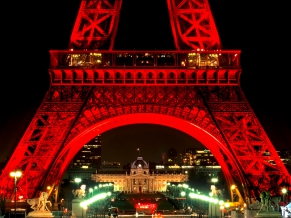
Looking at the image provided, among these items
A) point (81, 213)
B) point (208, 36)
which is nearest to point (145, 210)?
point (81, 213)

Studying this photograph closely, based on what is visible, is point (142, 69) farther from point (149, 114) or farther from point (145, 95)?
point (149, 114)

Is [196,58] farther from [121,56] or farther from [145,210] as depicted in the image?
[145,210]

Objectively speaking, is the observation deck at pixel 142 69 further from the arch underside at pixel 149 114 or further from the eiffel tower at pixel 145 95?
the arch underside at pixel 149 114

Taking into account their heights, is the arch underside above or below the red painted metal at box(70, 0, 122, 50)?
below

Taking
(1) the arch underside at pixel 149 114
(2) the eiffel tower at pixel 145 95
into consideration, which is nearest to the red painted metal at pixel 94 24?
(2) the eiffel tower at pixel 145 95

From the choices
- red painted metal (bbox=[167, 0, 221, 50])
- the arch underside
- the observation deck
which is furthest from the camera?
red painted metal (bbox=[167, 0, 221, 50])

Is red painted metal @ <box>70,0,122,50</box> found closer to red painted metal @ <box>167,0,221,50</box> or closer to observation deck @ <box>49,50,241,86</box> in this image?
observation deck @ <box>49,50,241,86</box>

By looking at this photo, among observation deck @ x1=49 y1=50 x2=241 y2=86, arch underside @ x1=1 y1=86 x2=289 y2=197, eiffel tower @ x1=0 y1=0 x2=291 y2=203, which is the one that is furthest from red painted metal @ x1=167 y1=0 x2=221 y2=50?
arch underside @ x1=1 y1=86 x2=289 y2=197
